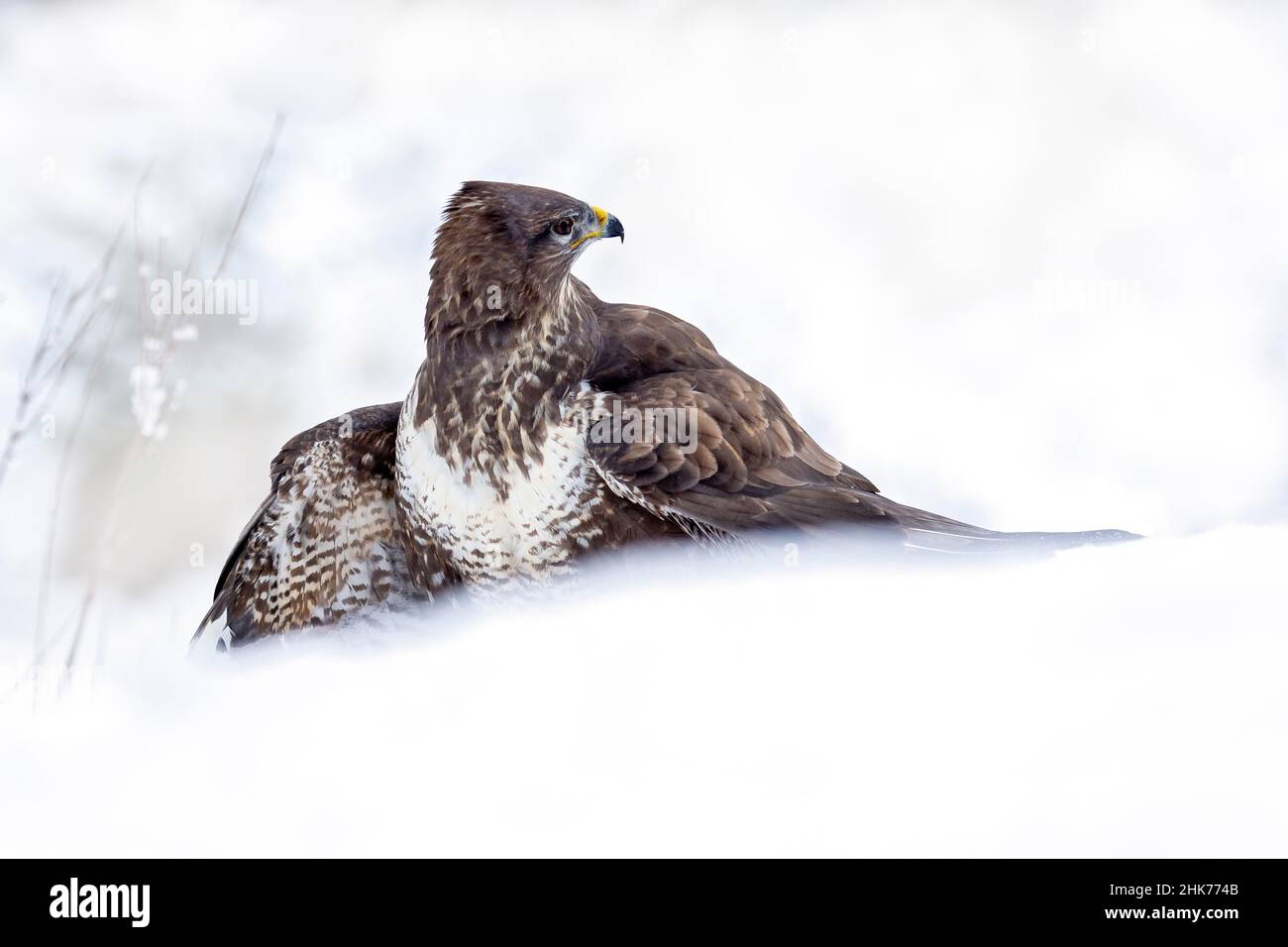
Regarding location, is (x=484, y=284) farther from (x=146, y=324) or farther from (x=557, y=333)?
(x=146, y=324)

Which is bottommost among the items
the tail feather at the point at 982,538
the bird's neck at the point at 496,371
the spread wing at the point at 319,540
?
the tail feather at the point at 982,538

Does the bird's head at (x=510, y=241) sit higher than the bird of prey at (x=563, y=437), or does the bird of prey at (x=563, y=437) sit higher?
the bird's head at (x=510, y=241)

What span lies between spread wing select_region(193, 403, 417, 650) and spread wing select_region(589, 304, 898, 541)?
814mm

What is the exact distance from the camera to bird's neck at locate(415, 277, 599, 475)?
2996 millimetres

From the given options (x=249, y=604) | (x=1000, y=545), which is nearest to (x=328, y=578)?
(x=249, y=604)

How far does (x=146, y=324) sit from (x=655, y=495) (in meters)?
1.51

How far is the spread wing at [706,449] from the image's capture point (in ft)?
9.60

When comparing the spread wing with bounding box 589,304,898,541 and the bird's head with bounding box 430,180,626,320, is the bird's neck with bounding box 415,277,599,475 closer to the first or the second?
the bird's head with bounding box 430,180,626,320

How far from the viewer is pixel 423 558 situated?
3.34 m

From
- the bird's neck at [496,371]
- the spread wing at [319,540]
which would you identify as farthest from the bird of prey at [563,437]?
the spread wing at [319,540]

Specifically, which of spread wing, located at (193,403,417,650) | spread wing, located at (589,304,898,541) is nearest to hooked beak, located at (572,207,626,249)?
spread wing, located at (589,304,898,541)

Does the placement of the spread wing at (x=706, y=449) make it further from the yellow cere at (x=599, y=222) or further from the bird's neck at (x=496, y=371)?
the yellow cere at (x=599, y=222)

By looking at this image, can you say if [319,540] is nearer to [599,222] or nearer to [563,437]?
[563,437]

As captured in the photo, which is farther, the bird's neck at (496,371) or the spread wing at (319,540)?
the spread wing at (319,540)
